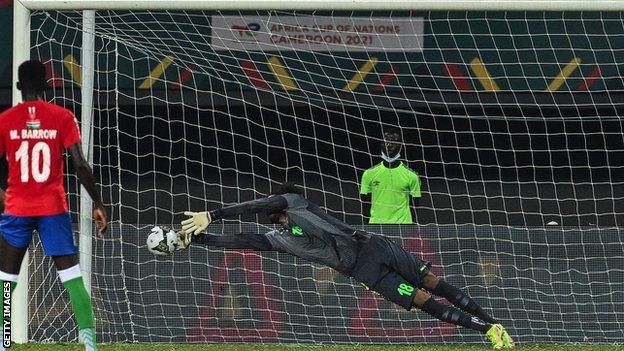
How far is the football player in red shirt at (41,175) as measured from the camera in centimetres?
789

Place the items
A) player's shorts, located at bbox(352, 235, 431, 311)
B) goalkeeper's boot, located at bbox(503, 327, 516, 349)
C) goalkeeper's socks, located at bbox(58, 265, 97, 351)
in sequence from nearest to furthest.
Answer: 1. goalkeeper's socks, located at bbox(58, 265, 97, 351)
2. goalkeeper's boot, located at bbox(503, 327, 516, 349)
3. player's shorts, located at bbox(352, 235, 431, 311)

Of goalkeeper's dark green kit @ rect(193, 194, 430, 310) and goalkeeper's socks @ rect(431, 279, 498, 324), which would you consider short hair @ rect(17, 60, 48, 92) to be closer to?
goalkeeper's dark green kit @ rect(193, 194, 430, 310)

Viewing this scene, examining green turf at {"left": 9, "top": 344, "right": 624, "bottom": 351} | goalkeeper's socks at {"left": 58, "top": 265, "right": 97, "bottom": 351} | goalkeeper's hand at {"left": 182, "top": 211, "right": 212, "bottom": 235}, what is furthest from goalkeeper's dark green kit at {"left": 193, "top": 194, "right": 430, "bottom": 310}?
goalkeeper's socks at {"left": 58, "top": 265, "right": 97, "bottom": 351}

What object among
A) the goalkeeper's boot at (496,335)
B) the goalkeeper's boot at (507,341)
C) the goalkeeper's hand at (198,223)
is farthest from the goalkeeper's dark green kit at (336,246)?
the goalkeeper's boot at (507,341)

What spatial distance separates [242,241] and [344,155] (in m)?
4.29

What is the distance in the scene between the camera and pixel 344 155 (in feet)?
50.6

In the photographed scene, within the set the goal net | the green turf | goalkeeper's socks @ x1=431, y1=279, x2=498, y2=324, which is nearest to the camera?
the green turf

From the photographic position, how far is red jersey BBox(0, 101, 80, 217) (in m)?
7.89

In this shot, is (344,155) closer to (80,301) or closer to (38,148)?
(80,301)

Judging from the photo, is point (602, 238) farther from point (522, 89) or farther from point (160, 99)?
point (160, 99)

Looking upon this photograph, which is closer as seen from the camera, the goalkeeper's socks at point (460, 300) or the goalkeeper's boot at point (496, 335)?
the goalkeeper's boot at point (496, 335)

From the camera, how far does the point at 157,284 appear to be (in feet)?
39.1

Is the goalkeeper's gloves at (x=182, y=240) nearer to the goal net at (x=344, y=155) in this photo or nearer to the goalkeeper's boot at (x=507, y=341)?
the goal net at (x=344, y=155)

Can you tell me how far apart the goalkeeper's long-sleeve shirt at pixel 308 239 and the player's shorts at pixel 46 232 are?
2981 millimetres
